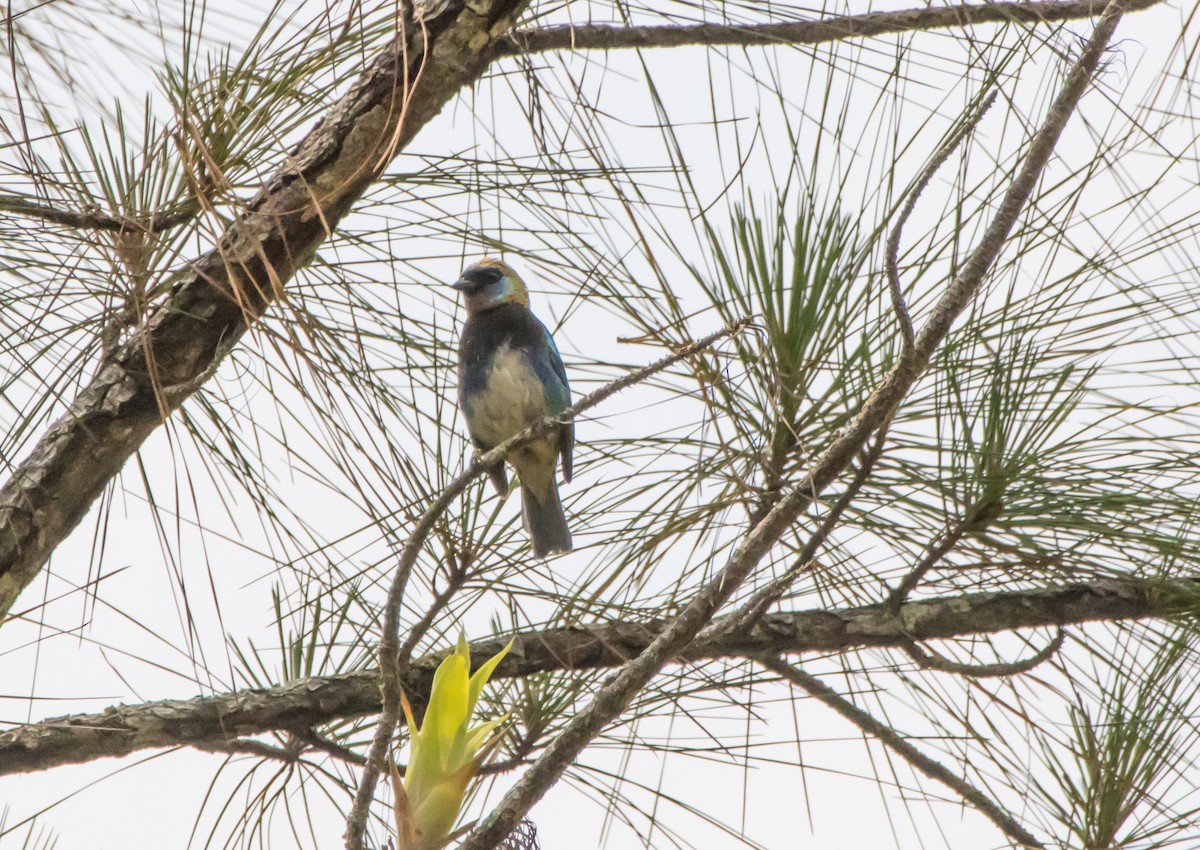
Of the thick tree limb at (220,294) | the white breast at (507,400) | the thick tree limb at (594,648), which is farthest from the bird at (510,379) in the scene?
the thick tree limb at (220,294)

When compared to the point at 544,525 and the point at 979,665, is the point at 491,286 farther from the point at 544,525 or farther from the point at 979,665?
the point at 979,665

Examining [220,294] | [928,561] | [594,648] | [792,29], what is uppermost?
[792,29]

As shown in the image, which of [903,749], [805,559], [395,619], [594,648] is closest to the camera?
[395,619]

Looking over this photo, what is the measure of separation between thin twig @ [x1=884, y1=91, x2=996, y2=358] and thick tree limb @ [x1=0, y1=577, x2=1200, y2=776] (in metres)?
0.56

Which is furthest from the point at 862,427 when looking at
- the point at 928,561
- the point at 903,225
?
the point at 928,561

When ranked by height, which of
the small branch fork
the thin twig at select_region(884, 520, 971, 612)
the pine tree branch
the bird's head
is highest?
the bird's head

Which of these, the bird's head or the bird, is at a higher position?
the bird's head

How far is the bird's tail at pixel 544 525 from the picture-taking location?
6.64ft

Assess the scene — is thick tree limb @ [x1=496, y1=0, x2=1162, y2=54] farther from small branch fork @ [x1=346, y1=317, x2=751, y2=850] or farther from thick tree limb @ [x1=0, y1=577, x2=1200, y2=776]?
thick tree limb @ [x1=0, y1=577, x2=1200, y2=776]

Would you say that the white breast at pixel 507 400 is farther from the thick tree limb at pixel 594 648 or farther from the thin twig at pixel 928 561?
the thin twig at pixel 928 561

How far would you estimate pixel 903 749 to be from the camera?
5.67 feet

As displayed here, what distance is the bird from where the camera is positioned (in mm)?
2695

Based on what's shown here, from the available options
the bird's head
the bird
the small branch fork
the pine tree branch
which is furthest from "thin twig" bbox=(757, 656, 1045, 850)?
the bird's head

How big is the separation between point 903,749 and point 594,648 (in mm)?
450
